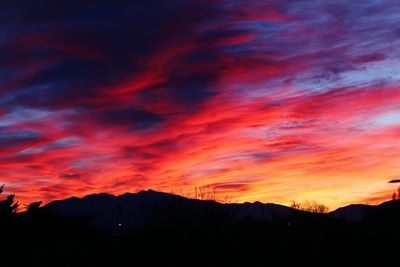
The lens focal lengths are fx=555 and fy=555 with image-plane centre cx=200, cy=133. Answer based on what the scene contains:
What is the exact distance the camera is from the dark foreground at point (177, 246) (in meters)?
20.5

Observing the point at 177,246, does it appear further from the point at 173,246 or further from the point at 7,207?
the point at 7,207

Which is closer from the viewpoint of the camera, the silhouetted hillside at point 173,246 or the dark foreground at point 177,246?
the silhouetted hillside at point 173,246

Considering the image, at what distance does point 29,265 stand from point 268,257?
31.2 ft

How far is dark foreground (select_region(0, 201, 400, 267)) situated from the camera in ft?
67.4

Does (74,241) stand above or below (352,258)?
above

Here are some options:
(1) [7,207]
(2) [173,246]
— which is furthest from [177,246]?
(1) [7,207]

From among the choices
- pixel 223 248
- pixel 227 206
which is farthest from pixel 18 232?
pixel 227 206

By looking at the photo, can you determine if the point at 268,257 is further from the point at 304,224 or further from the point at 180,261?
the point at 304,224

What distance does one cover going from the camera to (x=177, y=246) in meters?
23.4

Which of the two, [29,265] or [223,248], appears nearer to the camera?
[29,265]

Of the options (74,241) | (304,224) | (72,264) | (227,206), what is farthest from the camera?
(227,206)

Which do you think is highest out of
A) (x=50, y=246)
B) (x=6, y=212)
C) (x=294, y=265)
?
(x=6, y=212)

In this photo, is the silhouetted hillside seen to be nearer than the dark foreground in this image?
Yes

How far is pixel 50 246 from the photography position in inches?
810
